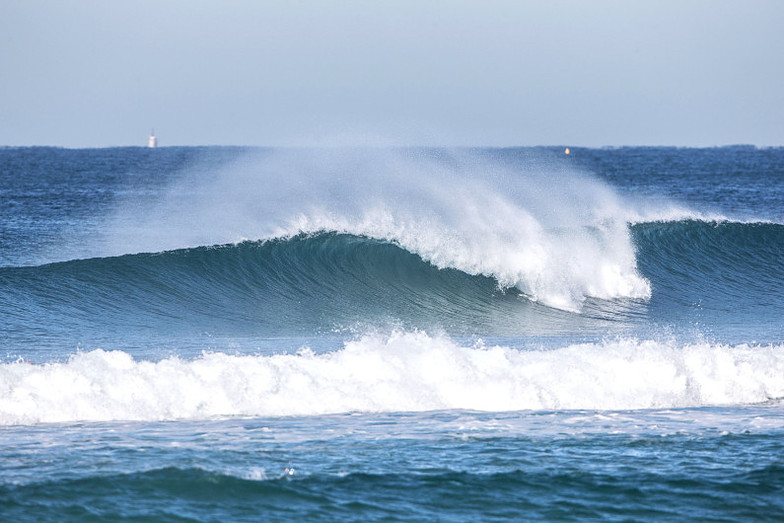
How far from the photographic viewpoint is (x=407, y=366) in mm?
10562

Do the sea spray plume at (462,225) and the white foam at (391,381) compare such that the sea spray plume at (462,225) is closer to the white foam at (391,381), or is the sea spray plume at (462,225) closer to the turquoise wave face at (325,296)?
the turquoise wave face at (325,296)

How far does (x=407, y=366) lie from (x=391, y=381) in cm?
42

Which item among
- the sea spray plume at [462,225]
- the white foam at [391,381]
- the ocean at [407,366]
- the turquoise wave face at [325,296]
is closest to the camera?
the ocean at [407,366]

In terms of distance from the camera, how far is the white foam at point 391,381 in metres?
9.35

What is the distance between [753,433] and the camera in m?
8.71

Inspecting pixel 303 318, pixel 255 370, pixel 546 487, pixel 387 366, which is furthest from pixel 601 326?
pixel 546 487

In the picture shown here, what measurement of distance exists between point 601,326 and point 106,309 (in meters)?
8.14

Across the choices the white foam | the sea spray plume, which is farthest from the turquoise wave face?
Result: the white foam

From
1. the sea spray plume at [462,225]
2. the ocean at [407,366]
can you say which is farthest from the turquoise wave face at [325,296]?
the sea spray plume at [462,225]

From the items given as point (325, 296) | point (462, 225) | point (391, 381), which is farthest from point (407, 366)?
point (462, 225)

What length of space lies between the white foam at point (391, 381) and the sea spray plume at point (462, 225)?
5.97m

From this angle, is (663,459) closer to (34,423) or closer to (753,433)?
(753,433)

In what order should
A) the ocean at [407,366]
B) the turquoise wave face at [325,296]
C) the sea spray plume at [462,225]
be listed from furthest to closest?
the sea spray plume at [462,225] < the turquoise wave face at [325,296] < the ocean at [407,366]

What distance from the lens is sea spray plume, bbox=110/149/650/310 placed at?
1814 cm
